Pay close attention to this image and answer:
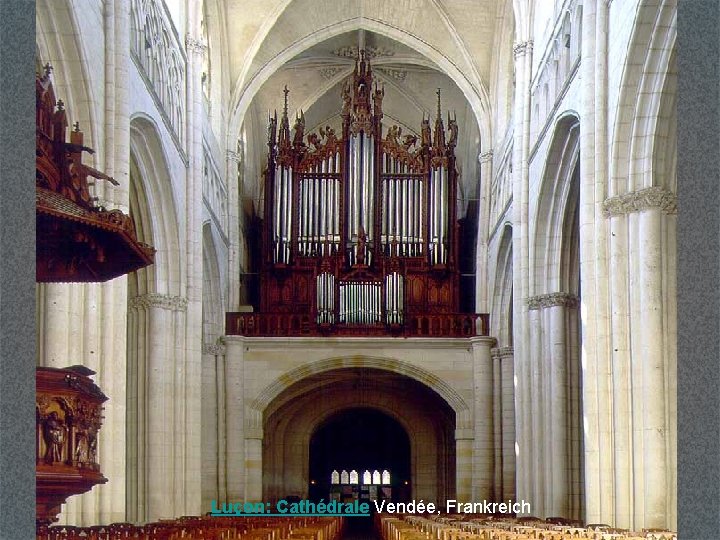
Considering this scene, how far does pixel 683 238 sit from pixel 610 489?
557 inches

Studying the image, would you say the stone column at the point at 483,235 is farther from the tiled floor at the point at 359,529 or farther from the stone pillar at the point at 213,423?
the stone pillar at the point at 213,423

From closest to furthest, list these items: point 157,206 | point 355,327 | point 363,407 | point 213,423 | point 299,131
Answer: point 157,206
point 213,423
point 355,327
point 299,131
point 363,407

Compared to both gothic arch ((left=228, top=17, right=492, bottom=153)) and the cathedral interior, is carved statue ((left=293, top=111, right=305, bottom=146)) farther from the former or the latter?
gothic arch ((left=228, top=17, right=492, bottom=153))

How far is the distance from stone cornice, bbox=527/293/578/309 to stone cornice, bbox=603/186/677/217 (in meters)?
6.73

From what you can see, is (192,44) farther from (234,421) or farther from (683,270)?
(683,270)

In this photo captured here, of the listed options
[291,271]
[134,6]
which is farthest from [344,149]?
[134,6]

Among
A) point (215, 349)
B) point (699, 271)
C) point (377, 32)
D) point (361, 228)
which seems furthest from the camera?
point (377, 32)

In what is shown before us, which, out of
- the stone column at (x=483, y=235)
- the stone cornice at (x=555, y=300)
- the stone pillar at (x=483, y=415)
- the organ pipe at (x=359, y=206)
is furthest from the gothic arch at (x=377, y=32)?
the stone cornice at (x=555, y=300)

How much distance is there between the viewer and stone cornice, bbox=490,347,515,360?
3136 cm

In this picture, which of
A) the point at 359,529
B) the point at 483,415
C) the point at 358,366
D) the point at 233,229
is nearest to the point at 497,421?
the point at 483,415

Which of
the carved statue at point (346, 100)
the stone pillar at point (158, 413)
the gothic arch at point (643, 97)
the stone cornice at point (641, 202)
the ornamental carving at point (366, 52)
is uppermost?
the ornamental carving at point (366, 52)

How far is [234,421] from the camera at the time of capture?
31.7m

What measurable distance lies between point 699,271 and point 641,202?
13.5 m

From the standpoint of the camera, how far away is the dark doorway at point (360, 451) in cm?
4047
